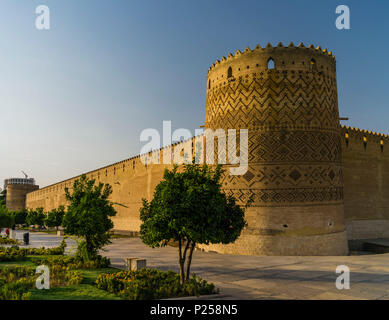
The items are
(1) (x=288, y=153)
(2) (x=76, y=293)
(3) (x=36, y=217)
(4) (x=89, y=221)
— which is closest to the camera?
(2) (x=76, y=293)

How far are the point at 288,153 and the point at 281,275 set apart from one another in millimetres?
6763

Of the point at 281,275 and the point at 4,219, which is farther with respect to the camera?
the point at 4,219

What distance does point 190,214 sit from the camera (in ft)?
27.7

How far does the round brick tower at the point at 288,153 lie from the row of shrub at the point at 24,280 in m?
8.26

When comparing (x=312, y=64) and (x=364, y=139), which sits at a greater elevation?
(x=312, y=64)

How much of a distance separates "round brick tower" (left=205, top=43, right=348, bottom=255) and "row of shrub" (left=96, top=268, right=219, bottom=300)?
7.50 metres

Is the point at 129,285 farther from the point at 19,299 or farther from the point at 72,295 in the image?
the point at 19,299

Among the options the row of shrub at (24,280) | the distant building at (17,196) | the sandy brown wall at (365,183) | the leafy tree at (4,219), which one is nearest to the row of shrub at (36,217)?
the leafy tree at (4,219)

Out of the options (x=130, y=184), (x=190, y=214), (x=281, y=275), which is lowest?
(x=281, y=275)

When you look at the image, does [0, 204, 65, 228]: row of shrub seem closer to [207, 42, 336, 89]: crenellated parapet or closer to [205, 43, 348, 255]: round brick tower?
[205, 43, 348, 255]: round brick tower

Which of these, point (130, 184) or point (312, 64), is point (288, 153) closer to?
point (312, 64)

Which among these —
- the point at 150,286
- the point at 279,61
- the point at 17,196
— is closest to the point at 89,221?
the point at 150,286

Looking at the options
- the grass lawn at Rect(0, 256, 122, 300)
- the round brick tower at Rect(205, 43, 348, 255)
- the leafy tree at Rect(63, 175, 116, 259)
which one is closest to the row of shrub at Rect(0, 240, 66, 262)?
the leafy tree at Rect(63, 175, 116, 259)

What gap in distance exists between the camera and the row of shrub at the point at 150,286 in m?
7.86
